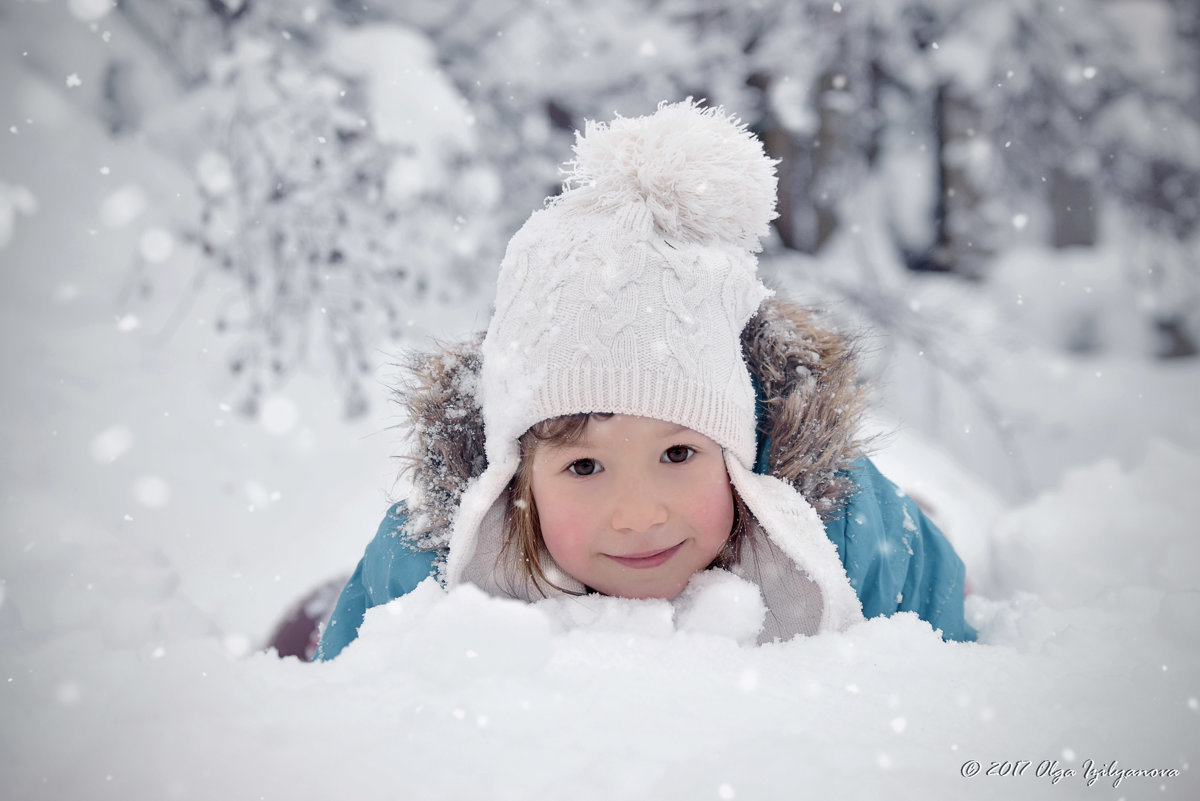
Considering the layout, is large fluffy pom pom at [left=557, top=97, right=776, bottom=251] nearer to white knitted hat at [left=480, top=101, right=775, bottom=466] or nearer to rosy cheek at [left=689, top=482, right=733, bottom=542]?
white knitted hat at [left=480, top=101, right=775, bottom=466]

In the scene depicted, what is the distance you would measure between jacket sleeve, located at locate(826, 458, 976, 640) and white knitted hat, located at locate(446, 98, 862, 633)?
0.13 m

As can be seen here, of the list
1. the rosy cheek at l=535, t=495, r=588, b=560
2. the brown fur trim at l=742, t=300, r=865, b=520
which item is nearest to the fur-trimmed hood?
the brown fur trim at l=742, t=300, r=865, b=520

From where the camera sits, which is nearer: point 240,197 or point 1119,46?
point 240,197

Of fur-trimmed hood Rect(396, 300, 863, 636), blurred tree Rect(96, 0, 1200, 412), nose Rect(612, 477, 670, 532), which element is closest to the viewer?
nose Rect(612, 477, 670, 532)

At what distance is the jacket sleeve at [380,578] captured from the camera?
1.62 meters

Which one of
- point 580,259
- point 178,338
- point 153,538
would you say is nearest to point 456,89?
point 178,338

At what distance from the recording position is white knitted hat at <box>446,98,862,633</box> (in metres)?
1.35

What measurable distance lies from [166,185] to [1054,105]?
14.3ft

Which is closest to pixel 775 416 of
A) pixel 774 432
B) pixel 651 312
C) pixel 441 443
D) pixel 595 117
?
pixel 774 432

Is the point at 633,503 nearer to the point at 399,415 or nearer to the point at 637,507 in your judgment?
the point at 637,507

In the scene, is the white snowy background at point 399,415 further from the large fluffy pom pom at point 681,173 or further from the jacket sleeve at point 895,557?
the large fluffy pom pom at point 681,173

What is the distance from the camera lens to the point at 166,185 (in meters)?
3.11

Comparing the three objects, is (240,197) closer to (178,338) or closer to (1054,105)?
(178,338)

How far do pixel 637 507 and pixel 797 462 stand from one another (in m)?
0.39
